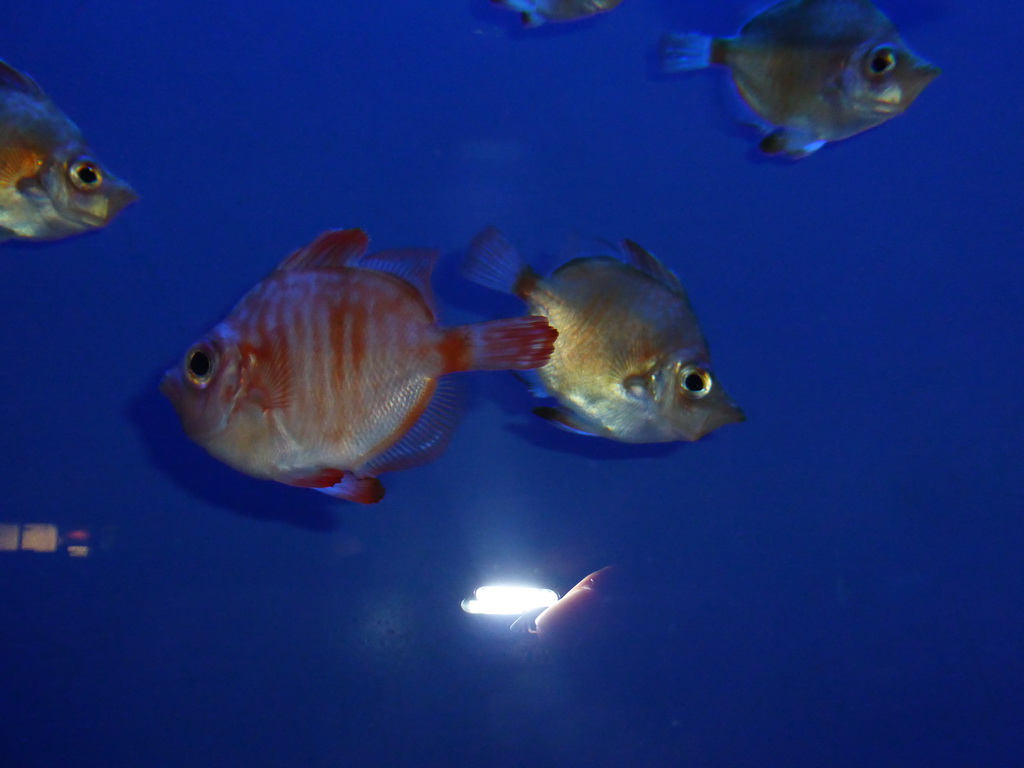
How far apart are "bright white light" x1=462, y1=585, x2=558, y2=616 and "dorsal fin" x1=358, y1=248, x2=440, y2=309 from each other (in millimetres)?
1197

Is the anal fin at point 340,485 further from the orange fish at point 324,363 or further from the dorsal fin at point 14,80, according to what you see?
the dorsal fin at point 14,80

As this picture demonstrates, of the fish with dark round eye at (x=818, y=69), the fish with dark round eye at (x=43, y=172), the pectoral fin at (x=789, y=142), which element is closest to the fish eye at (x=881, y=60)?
the fish with dark round eye at (x=818, y=69)

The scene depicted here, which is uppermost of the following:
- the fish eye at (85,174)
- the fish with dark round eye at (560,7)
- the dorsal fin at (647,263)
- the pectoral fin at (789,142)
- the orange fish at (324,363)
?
the fish with dark round eye at (560,7)

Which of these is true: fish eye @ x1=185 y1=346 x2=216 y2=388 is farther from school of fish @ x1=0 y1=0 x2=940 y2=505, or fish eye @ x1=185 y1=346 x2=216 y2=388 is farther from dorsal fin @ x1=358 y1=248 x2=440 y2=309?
dorsal fin @ x1=358 y1=248 x2=440 y2=309

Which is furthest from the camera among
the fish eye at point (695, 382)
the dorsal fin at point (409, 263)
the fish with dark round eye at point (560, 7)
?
the fish with dark round eye at point (560, 7)

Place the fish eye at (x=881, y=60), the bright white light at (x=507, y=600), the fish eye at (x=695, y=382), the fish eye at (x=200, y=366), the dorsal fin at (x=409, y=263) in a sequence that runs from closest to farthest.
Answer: the fish eye at (x=200, y=366)
the dorsal fin at (x=409, y=263)
the fish eye at (x=695, y=382)
the fish eye at (x=881, y=60)
the bright white light at (x=507, y=600)

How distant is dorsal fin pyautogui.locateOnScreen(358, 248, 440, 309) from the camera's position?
4.07ft

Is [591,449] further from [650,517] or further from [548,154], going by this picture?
[548,154]

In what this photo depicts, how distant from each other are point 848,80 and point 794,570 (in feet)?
4.87

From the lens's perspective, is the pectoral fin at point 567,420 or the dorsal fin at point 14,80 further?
the pectoral fin at point 567,420

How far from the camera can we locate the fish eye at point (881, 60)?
1.47m

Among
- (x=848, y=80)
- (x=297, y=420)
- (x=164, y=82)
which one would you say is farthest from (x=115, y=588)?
(x=848, y=80)

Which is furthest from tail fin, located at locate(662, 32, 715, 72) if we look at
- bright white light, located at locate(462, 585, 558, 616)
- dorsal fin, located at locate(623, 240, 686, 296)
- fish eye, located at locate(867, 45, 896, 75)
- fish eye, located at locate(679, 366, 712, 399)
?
bright white light, located at locate(462, 585, 558, 616)

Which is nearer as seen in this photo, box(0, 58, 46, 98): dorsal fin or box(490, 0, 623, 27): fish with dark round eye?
box(0, 58, 46, 98): dorsal fin
